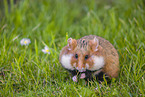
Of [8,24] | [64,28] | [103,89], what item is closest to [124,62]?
[103,89]

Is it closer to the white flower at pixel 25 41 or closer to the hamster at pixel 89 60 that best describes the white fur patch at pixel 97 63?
the hamster at pixel 89 60

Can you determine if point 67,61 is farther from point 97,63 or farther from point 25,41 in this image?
point 25,41

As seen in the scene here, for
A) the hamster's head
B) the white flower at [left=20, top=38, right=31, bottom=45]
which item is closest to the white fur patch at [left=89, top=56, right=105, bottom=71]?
the hamster's head

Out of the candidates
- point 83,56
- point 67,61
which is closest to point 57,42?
point 67,61

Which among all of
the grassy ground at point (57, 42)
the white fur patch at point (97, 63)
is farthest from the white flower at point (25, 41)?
the white fur patch at point (97, 63)

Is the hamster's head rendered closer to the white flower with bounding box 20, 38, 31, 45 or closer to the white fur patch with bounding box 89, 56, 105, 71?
the white fur patch with bounding box 89, 56, 105, 71

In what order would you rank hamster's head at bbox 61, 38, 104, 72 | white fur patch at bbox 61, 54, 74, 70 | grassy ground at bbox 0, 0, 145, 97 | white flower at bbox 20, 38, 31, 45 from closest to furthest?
1. hamster's head at bbox 61, 38, 104, 72
2. white fur patch at bbox 61, 54, 74, 70
3. grassy ground at bbox 0, 0, 145, 97
4. white flower at bbox 20, 38, 31, 45
